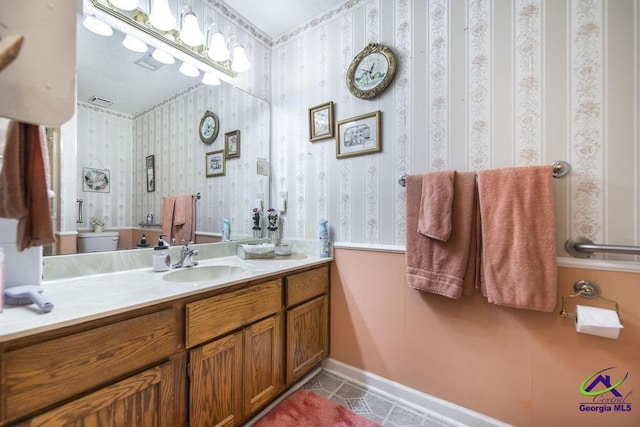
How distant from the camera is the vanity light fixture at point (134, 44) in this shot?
4.37 ft

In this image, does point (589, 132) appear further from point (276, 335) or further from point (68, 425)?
point (68, 425)

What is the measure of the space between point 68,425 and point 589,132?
2120 mm

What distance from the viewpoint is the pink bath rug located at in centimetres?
132

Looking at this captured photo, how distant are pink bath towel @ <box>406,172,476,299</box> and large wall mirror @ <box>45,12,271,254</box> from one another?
4.07 ft

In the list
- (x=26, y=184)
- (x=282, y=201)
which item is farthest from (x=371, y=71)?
(x=26, y=184)

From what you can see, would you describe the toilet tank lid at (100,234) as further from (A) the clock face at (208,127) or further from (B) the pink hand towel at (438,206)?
(B) the pink hand towel at (438,206)

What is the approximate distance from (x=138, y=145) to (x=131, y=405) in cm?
121

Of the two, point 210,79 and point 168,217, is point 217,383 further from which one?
point 210,79

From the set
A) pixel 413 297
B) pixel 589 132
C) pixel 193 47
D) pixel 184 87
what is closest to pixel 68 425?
pixel 413 297

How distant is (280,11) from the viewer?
183cm

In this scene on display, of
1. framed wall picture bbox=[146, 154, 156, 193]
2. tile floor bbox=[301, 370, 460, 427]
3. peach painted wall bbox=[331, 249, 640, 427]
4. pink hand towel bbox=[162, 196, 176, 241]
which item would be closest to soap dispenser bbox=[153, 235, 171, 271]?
pink hand towel bbox=[162, 196, 176, 241]

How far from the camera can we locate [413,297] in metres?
1.48

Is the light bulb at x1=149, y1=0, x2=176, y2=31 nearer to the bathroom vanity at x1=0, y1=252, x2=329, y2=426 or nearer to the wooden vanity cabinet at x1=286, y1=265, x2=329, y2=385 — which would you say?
the bathroom vanity at x1=0, y1=252, x2=329, y2=426

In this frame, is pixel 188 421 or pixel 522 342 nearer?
pixel 188 421
